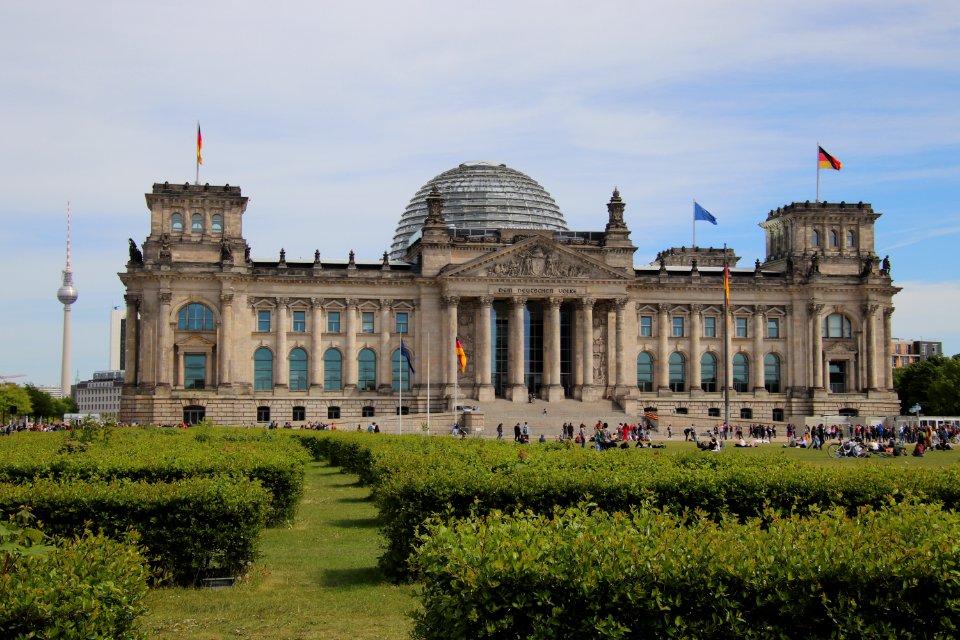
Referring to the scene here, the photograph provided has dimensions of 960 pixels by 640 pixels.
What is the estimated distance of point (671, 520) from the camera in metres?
14.3

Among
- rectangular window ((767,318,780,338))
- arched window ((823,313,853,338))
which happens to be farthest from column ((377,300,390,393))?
arched window ((823,313,853,338))

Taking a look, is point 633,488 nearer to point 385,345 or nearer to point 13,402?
point 385,345

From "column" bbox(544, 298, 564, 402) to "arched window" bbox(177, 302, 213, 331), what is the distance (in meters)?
31.2

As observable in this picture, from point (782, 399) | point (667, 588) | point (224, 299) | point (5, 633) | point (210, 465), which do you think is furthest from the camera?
point (782, 399)

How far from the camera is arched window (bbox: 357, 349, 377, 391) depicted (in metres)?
99.2

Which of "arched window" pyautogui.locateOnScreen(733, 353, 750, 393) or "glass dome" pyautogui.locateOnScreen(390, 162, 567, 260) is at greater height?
"glass dome" pyautogui.locateOnScreen(390, 162, 567, 260)

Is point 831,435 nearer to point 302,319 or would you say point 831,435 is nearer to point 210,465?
point 302,319

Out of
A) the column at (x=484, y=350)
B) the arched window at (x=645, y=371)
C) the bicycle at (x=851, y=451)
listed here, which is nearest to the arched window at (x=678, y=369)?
the arched window at (x=645, y=371)

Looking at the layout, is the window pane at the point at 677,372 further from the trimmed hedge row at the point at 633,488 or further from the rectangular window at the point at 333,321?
the trimmed hedge row at the point at 633,488

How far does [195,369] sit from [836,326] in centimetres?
6329

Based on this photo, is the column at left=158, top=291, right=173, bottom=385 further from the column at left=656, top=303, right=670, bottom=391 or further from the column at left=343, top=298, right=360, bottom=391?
the column at left=656, top=303, right=670, bottom=391

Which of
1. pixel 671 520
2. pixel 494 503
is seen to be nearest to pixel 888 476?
pixel 494 503

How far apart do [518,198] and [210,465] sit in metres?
94.5

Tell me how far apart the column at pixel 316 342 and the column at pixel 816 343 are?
4858 cm
